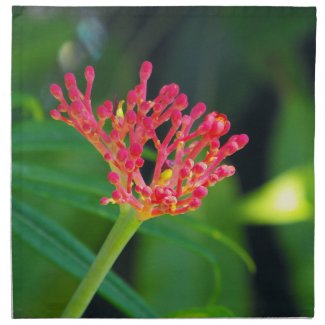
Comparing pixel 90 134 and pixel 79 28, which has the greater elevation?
pixel 79 28

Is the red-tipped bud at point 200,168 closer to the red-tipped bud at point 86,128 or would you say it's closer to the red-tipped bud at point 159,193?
the red-tipped bud at point 159,193

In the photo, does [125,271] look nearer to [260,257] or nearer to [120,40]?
[260,257]

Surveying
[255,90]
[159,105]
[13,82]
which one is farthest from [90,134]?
[255,90]

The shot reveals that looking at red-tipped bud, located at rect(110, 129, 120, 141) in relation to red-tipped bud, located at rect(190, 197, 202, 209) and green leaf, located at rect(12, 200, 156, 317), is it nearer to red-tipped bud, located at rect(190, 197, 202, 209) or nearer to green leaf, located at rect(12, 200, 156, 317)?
red-tipped bud, located at rect(190, 197, 202, 209)

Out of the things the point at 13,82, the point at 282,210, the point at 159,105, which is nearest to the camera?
the point at 159,105

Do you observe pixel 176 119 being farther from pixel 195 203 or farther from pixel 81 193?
pixel 81 193

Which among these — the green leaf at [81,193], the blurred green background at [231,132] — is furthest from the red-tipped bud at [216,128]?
the blurred green background at [231,132]

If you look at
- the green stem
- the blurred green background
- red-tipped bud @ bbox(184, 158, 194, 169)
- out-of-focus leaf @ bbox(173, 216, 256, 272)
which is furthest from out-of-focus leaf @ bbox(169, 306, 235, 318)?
red-tipped bud @ bbox(184, 158, 194, 169)
